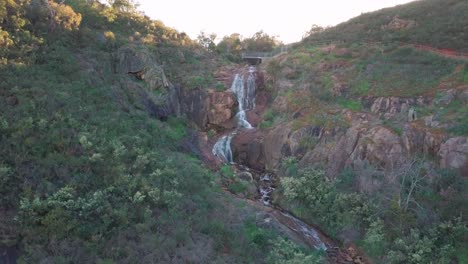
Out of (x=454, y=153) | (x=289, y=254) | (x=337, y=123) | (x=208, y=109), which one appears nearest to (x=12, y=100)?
(x=289, y=254)

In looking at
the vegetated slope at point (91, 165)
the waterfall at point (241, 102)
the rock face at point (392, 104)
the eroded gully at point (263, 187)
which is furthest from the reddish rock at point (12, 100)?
the rock face at point (392, 104)

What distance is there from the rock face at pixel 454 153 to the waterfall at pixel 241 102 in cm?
1506

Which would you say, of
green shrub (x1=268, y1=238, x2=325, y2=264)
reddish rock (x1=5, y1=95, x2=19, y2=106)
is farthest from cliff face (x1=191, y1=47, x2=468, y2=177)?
reddish rock (x1=5, y1=95, x2=19, y2=106)

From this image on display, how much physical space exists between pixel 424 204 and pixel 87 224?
16.4 meters

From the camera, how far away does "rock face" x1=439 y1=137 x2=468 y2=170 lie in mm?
20955

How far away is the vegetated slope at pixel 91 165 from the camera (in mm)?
14711

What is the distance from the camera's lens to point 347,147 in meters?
25.2

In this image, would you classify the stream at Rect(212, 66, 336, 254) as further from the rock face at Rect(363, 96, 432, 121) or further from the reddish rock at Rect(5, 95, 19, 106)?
the reddish rock at Rect(5, 95, 19, 106)

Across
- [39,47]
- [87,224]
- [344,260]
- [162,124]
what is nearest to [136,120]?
[162,124]

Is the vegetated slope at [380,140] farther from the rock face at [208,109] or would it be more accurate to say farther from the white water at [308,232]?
the rock face at [208,109]

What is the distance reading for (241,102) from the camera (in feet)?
117

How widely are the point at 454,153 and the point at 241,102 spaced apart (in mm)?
18932

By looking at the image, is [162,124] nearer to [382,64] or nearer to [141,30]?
[141,30]

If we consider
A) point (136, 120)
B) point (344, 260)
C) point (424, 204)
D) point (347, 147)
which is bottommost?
point (344, 260)
